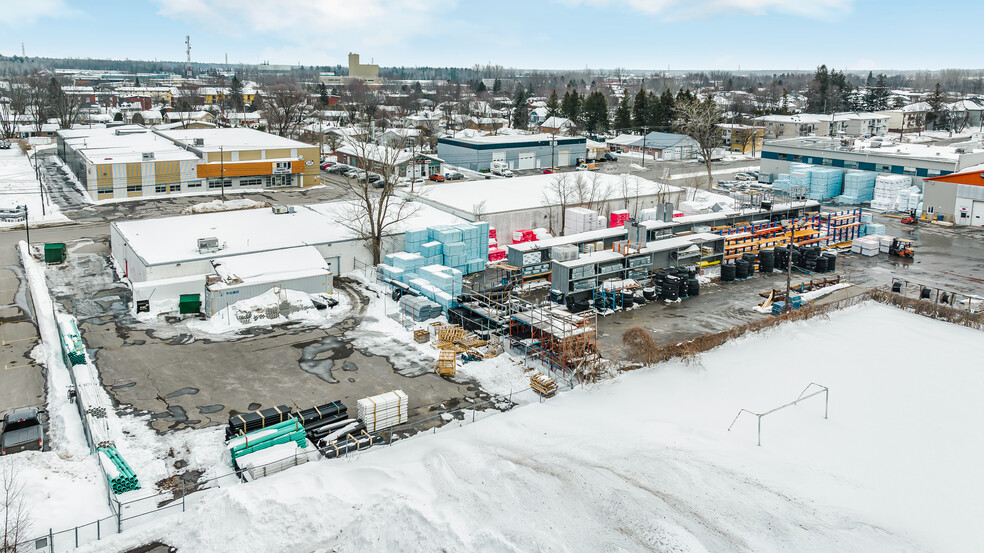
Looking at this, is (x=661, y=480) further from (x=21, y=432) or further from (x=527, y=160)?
(x=527, y=160)

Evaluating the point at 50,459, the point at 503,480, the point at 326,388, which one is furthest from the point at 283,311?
the point at 503,480

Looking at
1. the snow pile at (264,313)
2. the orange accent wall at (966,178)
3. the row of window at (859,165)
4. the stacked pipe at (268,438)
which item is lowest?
the stacked pipe at (268,438)

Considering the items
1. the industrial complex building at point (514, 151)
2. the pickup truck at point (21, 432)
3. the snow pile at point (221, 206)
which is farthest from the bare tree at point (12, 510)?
the industrial complex building at point (514, 151)

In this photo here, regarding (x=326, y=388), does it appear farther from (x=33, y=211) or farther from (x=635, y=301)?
(x=33, y=211)

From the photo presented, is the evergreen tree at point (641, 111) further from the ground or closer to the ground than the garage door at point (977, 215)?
further from the ground

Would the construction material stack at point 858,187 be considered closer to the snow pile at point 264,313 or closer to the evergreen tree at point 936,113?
the snow pile at point 264,313

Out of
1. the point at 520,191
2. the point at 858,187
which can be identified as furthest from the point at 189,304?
the point at 858,187

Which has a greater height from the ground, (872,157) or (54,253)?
(872,157)
